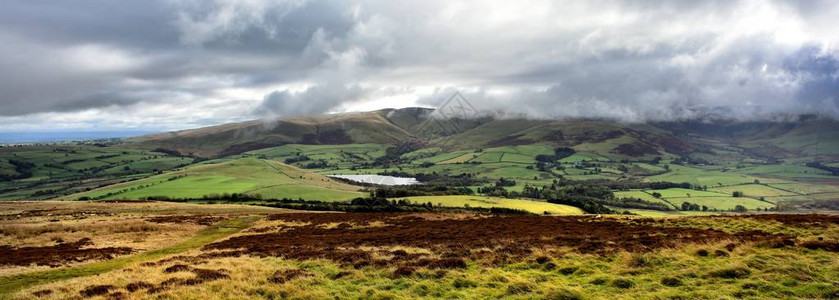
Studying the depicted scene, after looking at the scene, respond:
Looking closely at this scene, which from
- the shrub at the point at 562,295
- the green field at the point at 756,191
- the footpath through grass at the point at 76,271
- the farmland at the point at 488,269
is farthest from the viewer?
the green field at the point at 756,191

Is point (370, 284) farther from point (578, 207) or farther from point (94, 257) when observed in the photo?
point (578, 207)

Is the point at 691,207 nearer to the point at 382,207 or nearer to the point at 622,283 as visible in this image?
the point at 382,207

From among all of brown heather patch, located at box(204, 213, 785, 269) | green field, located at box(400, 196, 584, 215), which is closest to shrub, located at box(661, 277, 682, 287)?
brown heather patch, located at box(204, 213, 785, 269)

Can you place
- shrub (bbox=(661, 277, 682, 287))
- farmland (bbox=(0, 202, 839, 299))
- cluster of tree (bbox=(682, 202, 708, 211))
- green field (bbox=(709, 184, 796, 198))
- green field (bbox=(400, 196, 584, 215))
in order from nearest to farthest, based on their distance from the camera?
farmland (bbox=(0, 202, 839, 299)) → shrub (bbox=(661, 277, 682, 287)) → green field (bbox=(400, 196, 584, 215)) → cluster of tree (bbox=(682, 202, 708, 211)) → green field (bbox=(709, 184, 796, 198))

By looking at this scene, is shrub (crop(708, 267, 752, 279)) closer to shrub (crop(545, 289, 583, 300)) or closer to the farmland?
the farmland

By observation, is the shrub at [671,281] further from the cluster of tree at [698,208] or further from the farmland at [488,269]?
the cluster of tree at [698,208]

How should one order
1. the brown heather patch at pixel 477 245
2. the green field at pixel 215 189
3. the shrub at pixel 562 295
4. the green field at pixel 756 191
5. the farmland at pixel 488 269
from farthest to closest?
1. the green field at pixel 756 191
2. the green field at pixel 215 189
3. the brown heather patch at pixel 477 245
4. the farmland at pixel 488 269
5. the shrub at pixel 562 295

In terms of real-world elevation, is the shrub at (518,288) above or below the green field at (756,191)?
above

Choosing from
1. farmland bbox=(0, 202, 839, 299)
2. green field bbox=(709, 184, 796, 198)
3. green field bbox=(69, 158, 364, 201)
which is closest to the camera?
farmland bbox=(0, 202, 839, 299)

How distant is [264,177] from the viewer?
633 ft

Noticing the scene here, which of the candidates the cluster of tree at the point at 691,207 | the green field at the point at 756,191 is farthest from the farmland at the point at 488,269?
the green field at the point at 756,191

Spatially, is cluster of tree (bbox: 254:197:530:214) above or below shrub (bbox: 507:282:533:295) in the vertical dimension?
below

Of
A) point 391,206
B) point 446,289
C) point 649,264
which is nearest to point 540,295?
point 446,289

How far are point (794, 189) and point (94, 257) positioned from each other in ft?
883
